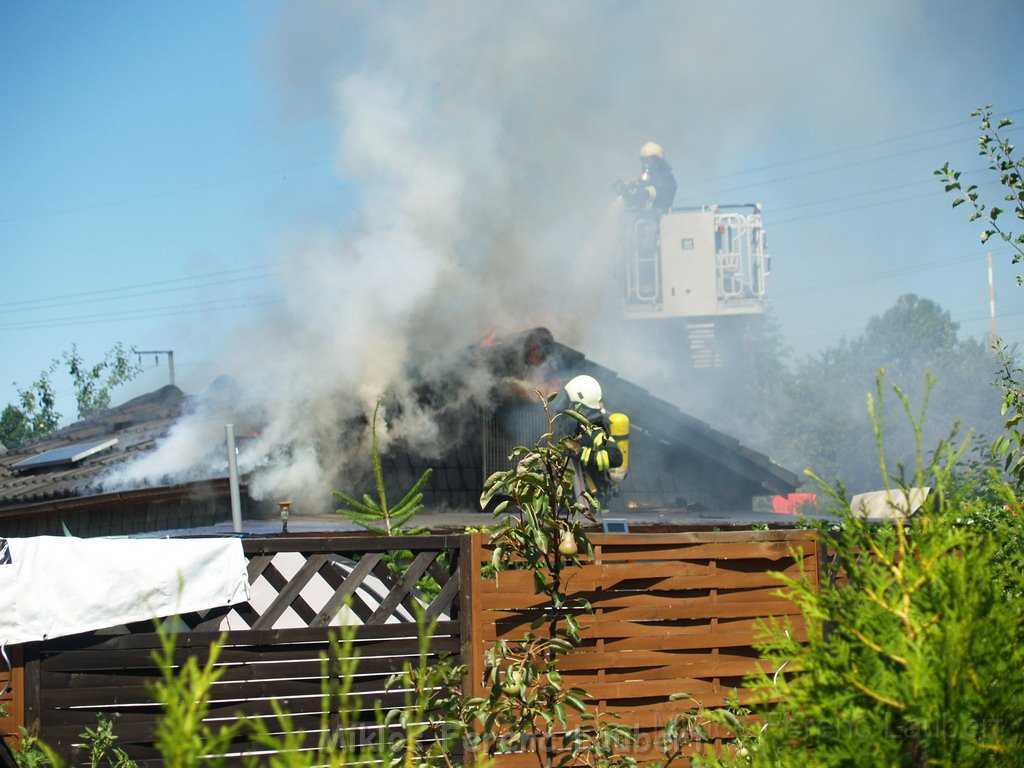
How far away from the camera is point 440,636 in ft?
19.2

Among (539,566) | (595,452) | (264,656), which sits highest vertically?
(595,452)

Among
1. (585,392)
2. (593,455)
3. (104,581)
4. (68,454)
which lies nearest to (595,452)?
(593,455)

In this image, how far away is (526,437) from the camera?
16547 mm

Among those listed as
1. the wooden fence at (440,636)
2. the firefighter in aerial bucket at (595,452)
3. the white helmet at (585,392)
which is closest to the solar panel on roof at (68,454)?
the firefighter in aerial bucket at (595,452)

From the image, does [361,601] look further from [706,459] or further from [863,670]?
[706,459]

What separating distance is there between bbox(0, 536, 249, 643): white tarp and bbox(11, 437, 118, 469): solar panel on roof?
11.3 m

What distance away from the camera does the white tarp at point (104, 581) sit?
5.30 metres

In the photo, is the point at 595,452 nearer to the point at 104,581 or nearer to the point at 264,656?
the point at 264,656

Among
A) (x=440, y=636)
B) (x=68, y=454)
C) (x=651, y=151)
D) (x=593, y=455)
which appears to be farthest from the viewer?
(x=651, y=151)

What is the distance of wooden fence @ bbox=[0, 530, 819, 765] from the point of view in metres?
5.50

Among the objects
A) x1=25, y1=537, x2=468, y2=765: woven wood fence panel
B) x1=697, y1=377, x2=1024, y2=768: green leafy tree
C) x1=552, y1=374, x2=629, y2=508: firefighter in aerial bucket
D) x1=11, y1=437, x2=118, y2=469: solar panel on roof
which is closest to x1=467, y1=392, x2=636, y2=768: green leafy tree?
x1=25, y1=537, x2=468, y2=765: woven wood fence panel

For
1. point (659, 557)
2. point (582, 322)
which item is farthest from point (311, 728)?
point (582, 322)

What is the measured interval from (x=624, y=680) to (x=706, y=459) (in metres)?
11.9

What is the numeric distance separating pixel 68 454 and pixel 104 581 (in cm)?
1181
